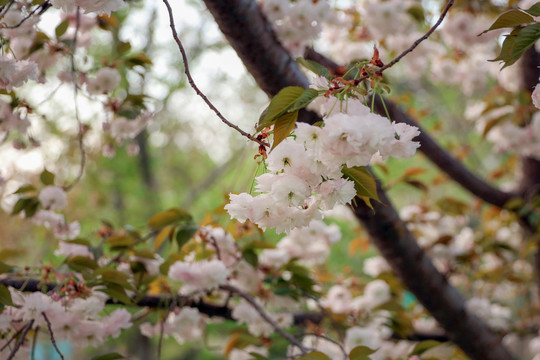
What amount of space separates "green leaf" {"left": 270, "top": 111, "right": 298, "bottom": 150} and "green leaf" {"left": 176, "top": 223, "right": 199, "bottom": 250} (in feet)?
1.60

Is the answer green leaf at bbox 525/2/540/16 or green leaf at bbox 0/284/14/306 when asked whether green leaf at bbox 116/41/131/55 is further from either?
green leaf at bbox 525/2/540/16

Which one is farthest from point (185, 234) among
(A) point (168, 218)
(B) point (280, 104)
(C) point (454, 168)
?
(C) point (454, 168)

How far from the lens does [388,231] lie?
1.18m

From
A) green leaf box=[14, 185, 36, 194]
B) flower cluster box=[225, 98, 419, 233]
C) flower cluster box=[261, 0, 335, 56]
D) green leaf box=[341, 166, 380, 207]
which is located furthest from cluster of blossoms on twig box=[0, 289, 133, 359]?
flower cluster box=[261, 0, 335, 56]

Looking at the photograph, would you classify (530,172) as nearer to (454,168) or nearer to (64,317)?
(454,168)

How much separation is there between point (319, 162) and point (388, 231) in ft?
2.24

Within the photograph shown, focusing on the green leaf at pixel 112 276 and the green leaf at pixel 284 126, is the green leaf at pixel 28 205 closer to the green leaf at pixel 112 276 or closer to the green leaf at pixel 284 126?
the green leaf at pixel 112 276

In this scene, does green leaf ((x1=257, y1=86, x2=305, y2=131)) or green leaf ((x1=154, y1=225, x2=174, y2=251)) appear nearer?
green leaf ((x1=257, y1=86, x2=305, y2=131))

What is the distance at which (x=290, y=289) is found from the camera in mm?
1250

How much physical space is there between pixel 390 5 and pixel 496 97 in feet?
1.97

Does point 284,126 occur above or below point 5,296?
above

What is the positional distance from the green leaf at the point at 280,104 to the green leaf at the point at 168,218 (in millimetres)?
511

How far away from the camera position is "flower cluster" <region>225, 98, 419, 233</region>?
52 cm

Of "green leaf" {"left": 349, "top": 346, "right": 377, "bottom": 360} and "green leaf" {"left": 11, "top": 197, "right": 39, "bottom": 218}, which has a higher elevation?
"green leaf" {"left": 11, "top": 197, "right": 39, "bottom": 218}
